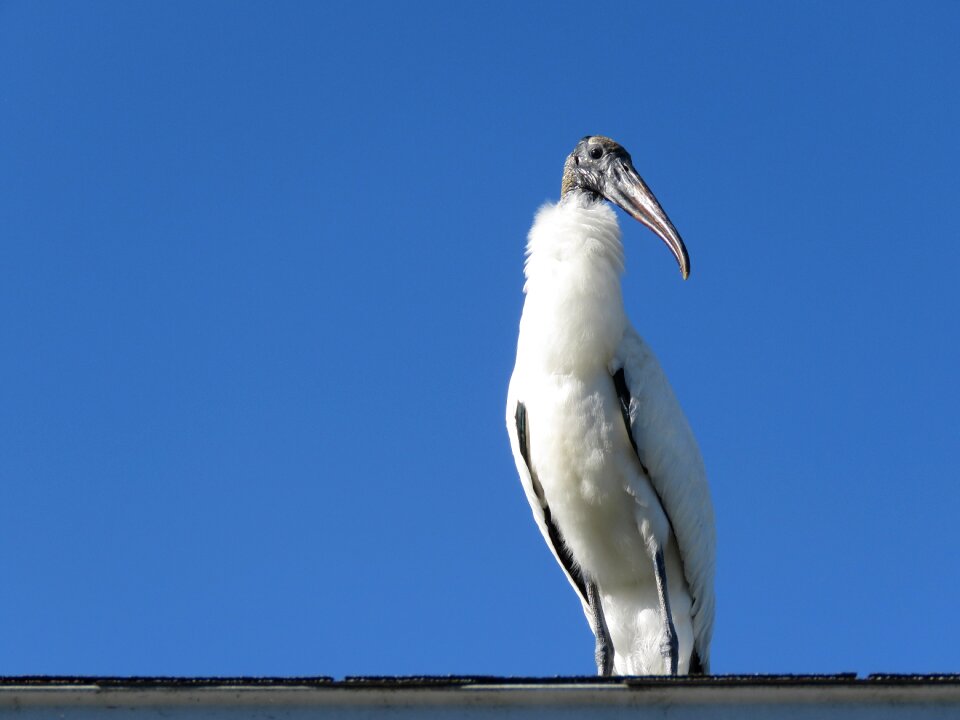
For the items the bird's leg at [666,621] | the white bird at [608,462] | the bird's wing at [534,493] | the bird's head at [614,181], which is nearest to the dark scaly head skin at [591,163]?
the bird's head at [614,181]

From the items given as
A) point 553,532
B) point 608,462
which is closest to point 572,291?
point 608,462

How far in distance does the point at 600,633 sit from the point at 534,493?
86 cm

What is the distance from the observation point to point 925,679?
15.8 feet

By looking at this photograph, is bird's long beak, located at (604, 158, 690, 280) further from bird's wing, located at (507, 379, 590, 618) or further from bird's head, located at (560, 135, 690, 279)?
bird's wing, located at (507, 379, 590, 618)

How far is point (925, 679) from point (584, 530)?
4339mm

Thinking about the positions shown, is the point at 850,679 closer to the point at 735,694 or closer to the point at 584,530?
the point at 735,694

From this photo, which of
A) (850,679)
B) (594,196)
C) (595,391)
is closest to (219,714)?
(850,679)

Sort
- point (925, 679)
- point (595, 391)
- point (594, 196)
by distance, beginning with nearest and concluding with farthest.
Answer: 1. point (925, 679)
2. point (595, 391)
3. point (594, 196)

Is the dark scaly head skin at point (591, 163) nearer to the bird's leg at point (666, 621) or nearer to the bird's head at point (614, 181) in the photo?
the bird's head at point (614, 181)

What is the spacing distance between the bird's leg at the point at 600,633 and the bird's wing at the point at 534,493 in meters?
0.12

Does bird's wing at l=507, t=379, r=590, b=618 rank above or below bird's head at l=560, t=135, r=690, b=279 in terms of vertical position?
below

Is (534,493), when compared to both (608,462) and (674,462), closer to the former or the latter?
(608,462)

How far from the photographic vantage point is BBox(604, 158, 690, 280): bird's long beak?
1000 centimetres

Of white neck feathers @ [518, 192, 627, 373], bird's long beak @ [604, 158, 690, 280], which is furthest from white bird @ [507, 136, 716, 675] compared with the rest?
bird's long beak @ [604, 158, 690, 280]
